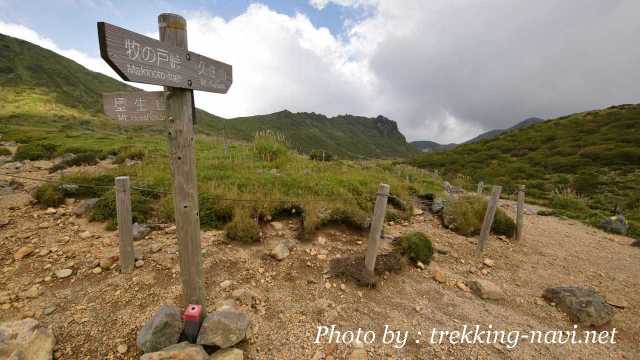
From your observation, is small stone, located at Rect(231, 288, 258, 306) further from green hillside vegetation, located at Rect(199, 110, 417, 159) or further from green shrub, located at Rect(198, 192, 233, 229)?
green hillside vegetation, located at Rect(199, 110, 417, 159)

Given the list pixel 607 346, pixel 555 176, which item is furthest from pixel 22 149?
pixel 555 176

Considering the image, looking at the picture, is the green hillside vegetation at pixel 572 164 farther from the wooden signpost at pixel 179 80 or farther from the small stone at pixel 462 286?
the wooden signpost at pixel 179 80

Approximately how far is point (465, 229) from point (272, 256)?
16.4 feet

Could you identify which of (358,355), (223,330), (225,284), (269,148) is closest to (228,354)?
(223,330)

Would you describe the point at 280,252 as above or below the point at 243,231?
below

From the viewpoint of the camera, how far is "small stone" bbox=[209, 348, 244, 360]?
7.79ft

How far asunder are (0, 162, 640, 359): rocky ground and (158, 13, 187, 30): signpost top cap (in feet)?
10.2

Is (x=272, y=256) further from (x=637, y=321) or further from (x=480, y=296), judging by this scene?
(x=637, y=321)

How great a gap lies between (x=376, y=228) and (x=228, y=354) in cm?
245

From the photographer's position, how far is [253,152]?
35.4 feet

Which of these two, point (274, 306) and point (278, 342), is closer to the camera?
point (278, 342)

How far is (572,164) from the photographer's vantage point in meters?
20.8

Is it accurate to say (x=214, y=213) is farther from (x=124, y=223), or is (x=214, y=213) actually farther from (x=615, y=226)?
(x=615, y=226)

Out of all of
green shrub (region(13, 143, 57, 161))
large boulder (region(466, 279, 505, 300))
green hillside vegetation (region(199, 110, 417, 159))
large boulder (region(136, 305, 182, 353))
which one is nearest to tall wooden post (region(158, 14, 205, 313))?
large boulder (region(136, 305, 182, 353))
